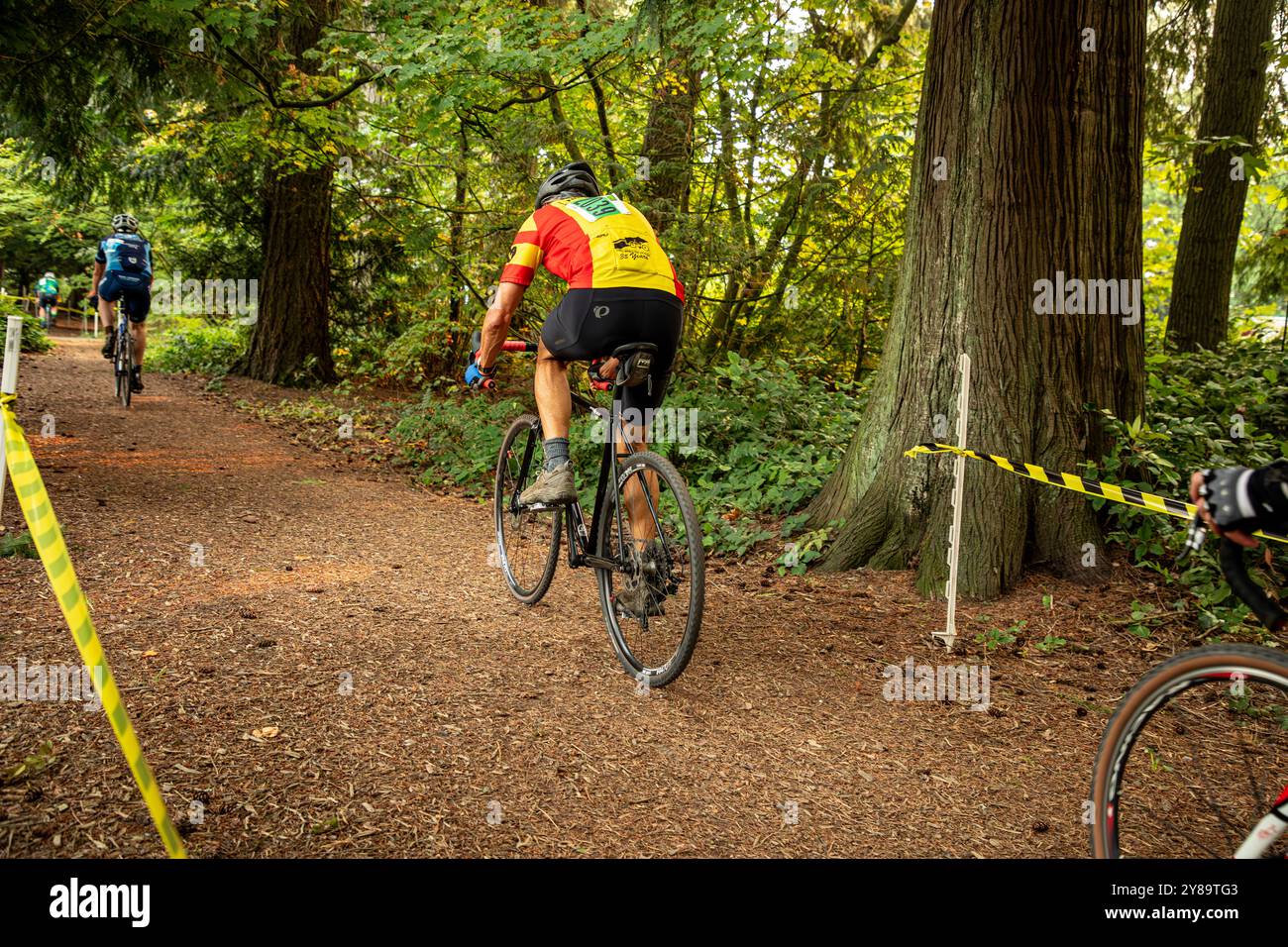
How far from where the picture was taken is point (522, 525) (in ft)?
18.6

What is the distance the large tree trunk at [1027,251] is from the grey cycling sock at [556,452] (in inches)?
91.5

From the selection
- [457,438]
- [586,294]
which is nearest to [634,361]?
[586,294]

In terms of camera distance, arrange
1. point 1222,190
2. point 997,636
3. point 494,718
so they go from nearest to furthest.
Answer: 1. point 494,718
2. point 997,636
3. point 1222,190

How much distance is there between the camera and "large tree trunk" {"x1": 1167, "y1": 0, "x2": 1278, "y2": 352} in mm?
10203

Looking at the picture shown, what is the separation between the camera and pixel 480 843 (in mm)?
2861

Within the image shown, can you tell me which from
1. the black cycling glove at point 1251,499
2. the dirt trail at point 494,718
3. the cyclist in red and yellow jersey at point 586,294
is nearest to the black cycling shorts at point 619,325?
the cyclist in red and yellow jersey at point 586,294

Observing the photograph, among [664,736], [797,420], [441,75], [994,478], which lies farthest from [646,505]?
[441,75]

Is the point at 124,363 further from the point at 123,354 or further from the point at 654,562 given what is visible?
the point at 654,562

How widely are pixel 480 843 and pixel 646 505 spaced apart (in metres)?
1.79

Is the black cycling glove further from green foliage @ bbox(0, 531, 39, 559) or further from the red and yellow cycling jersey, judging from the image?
green foliage @ bbox(0, 531, 39, 559)

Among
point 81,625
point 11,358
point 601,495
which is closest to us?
point 81,625

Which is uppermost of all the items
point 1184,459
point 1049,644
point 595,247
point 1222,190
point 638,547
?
point 1222,190

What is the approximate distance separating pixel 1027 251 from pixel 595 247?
8.80 feet
